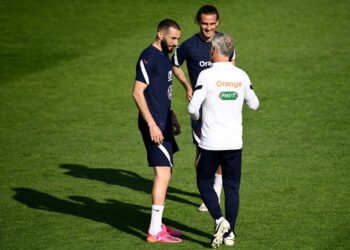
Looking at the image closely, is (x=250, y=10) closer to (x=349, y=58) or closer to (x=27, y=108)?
(x=349, y=58)

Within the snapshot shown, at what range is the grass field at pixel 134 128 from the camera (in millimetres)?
9102

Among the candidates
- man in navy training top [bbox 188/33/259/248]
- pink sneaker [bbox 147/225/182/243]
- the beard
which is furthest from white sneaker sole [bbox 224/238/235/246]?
the beard

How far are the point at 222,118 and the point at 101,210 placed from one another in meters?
2.47

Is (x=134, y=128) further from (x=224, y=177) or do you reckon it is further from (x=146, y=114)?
(x=224, y=177)

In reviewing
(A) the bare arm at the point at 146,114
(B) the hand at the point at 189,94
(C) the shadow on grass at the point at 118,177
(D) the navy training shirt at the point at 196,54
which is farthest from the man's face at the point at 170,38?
(C) the shadow on grass at the point at 118,177

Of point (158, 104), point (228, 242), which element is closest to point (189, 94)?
point (158, 104)

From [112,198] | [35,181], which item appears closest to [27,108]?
[35,181]

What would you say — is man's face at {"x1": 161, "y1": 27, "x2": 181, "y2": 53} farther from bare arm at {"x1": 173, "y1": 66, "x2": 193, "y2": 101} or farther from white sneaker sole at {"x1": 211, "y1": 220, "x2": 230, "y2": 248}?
white sneaker sole at {"x1": 211, "y1": 220, "x2": 230, "y2": 248}

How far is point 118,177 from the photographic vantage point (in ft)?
36.6

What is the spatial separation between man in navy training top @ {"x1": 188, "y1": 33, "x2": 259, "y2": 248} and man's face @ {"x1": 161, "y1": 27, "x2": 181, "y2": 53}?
63cm

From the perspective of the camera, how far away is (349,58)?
1656cm

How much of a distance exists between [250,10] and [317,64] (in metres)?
3.63

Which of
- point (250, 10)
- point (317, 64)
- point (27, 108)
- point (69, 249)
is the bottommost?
point (69, 249)

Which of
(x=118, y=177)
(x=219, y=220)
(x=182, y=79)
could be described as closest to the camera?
(x=219, y=220)
